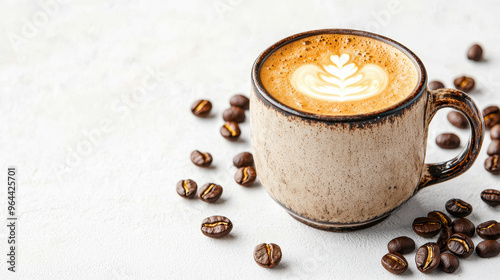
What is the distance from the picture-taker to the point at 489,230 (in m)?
1.51

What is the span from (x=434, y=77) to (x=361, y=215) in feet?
2.75

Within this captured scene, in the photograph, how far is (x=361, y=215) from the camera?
1457 millimetres

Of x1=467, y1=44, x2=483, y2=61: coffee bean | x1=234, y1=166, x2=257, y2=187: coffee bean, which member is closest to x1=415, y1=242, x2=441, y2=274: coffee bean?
x1=234, y1=166, x2=257, y2=187: coffee bean

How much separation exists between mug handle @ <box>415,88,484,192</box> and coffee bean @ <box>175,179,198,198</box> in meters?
0.56

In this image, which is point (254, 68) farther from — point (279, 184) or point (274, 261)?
point (274, 261)

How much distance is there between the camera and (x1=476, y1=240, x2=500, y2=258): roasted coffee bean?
1.47m

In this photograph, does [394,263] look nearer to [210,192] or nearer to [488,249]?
[488,249]

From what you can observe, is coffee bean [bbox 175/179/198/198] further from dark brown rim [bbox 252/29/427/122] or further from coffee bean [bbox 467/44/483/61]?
coffee bean [bbox 467/44/483/61]

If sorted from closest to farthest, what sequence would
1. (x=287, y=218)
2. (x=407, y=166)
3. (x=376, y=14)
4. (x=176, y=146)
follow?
(x=407, y=166)
(x=287, y=218)
(x=176, y=146)
(x=376, y=14)

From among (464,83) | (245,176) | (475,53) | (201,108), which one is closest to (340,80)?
(245,176)

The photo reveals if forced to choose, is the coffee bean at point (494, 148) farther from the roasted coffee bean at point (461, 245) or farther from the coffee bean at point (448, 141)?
the roasted coffee bean at point (461, 245)

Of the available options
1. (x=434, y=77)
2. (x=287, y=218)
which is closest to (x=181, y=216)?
(x=287, y=218)

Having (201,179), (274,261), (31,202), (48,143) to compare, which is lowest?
(274,261)

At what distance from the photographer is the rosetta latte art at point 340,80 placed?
4.71 feet
